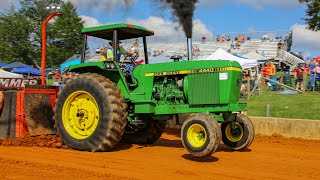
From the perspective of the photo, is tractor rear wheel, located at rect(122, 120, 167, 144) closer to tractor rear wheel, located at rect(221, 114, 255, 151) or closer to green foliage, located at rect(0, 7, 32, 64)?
tractor rear wheel, located at rect(221, 114, 255, 151)

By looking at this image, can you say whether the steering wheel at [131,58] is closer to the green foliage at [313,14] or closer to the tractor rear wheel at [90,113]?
the tractor rear wheel at [90,113]

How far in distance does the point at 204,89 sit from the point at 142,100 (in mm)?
1162

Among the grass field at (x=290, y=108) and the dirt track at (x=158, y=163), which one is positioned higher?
the grass field at (x=290, y=108)

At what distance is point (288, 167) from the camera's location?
605cm

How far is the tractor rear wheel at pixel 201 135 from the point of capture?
611 cm

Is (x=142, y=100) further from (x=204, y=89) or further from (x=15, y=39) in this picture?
(x=15, y=39)

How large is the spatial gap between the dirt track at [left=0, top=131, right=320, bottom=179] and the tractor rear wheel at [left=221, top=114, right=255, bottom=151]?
0.16 metres

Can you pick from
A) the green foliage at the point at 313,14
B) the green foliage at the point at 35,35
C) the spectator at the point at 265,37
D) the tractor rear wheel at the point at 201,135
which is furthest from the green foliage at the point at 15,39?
the tractor rear wheel at the point at 201,135

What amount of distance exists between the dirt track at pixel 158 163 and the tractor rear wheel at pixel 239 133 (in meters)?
0.16

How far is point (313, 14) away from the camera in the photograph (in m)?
22.8

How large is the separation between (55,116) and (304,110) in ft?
25.2

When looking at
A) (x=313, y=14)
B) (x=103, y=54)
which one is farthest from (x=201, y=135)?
(x=313, y=14)

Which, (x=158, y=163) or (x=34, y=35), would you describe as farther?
(x=34, y=35)

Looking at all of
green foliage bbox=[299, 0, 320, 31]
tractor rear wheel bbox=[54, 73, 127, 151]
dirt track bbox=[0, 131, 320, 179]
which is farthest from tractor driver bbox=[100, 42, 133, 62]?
green foliage bbox=[299, 0, 320, 31]
